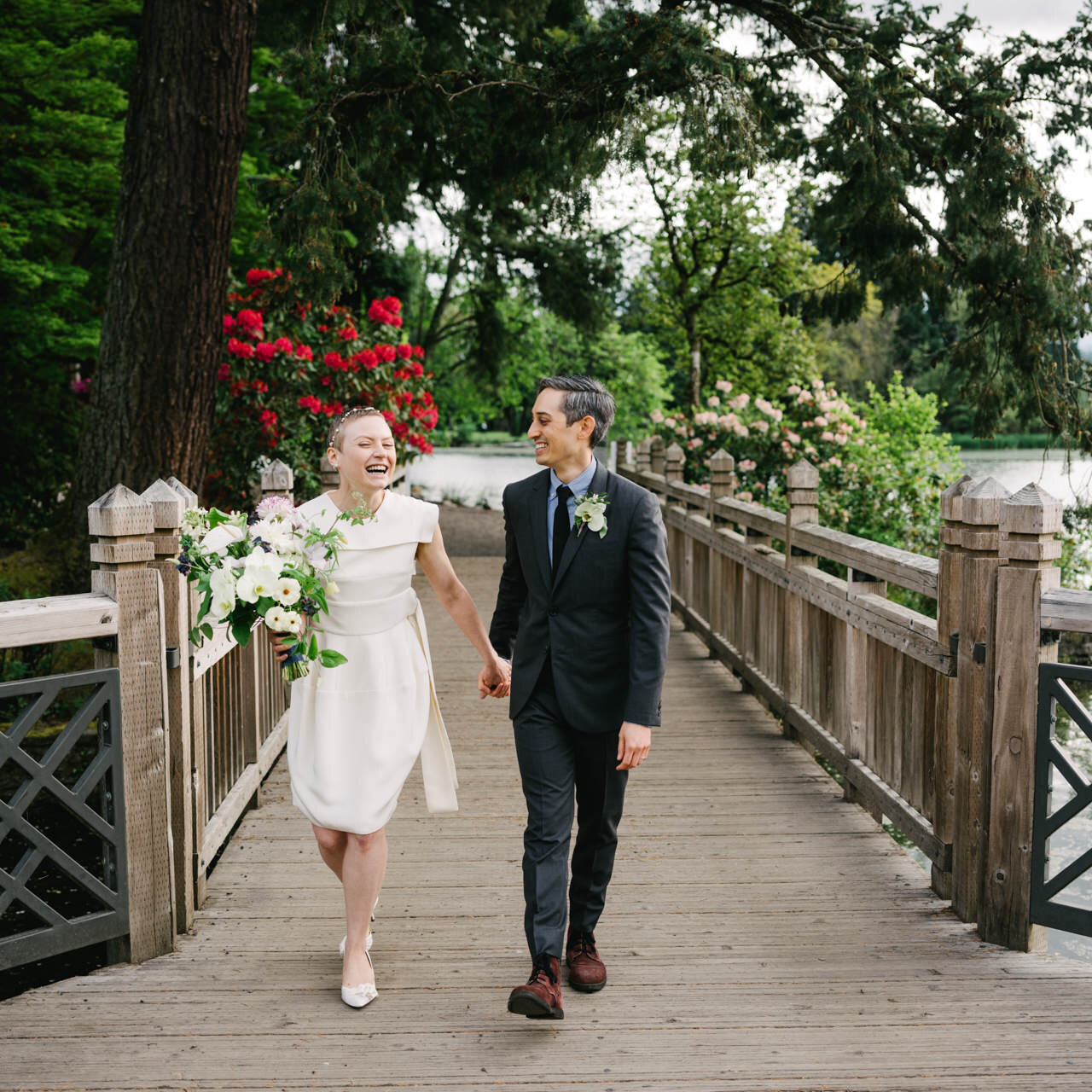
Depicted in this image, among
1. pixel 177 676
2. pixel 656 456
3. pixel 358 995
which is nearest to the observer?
pixel 358 995

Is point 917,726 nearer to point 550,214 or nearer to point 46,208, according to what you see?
point 550,214

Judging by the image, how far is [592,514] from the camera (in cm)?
332

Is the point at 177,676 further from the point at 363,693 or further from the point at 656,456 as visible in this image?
the point at 656,456

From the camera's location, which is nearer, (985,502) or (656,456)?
(985,502)

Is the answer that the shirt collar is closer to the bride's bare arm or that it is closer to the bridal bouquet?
the bride's bare arm

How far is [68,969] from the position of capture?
15.6 ft

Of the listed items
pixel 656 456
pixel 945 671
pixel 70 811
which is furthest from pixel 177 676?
pixel 656 456

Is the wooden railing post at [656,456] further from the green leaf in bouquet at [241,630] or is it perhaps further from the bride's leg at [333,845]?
the green leaf in bouquet at [241,630]

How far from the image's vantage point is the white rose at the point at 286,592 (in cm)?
322

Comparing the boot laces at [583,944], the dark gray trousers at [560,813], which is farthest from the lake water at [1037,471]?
the boot laces at [583,944]

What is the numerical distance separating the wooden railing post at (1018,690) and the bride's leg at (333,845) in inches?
82.0

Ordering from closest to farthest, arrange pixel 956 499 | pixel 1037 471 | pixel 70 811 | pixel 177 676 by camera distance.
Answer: pixel 70 811
pixel 177 676
pixel 956 499
pixel 1037 471

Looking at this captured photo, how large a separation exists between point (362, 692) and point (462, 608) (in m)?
0.43

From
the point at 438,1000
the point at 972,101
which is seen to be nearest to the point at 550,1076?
the point at 438,1000
